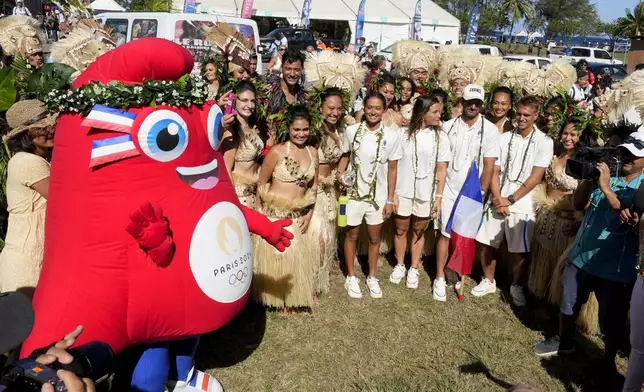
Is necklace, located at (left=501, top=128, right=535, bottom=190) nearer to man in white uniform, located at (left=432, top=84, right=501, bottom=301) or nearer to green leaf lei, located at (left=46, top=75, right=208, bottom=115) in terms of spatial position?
man in white uniform, located at (left=432, top=84, right=501, bottom=301)

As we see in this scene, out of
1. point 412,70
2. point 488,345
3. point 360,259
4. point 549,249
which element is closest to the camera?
point 488,345

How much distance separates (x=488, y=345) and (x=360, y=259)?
76.4 inches

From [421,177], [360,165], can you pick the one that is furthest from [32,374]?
[421,177]

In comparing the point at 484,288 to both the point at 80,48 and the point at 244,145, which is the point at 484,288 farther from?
the point at 80,48

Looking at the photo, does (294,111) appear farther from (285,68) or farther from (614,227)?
(614,227)

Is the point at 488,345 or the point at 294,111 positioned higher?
the point at 294,111

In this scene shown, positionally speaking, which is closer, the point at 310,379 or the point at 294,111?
the point at 310,379

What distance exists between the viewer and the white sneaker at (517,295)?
4742 millimetres

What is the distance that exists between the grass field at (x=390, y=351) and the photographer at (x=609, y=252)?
55cm

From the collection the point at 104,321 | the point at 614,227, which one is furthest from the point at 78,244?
the point at 614,227

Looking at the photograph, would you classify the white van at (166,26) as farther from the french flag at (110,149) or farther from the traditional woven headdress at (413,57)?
the french flag at (110,149)

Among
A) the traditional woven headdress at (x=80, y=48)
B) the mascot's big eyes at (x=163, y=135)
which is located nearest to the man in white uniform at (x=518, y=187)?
the mascot's big eyes at (x=163, y=135)

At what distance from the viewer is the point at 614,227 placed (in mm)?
3246

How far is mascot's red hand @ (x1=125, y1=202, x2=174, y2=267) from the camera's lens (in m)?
2.35
